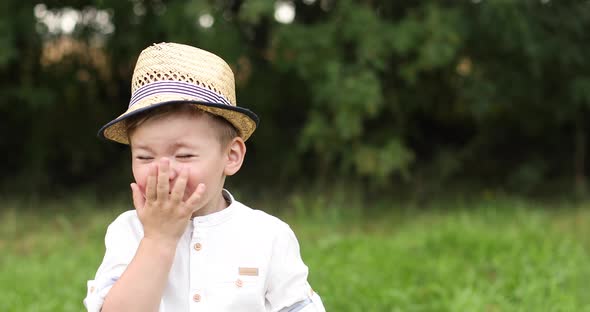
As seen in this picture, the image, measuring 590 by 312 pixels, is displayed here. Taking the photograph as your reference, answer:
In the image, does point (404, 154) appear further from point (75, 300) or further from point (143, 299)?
point (143, 299)

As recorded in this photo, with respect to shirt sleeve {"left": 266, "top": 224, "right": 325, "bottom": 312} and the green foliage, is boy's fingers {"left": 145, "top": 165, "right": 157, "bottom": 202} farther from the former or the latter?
the green foliage

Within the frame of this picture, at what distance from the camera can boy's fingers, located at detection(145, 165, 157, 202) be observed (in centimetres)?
170

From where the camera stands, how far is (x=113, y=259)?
1875mm

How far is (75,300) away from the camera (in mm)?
3869

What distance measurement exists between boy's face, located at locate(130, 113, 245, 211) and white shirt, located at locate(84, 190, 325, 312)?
0.44ft

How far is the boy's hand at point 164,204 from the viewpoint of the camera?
5.60 feet

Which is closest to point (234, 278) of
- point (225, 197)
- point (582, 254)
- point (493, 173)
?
point (225, 197)

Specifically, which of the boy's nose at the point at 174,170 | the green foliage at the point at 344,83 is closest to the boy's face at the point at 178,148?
Answer: the boy's nose at the point at 174,170

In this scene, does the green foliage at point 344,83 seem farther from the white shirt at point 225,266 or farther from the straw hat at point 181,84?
the white shirt at point 225,266

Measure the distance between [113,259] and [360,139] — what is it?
5067 mm

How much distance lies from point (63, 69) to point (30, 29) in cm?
121

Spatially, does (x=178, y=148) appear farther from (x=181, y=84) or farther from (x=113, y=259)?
(x=113, y=259)

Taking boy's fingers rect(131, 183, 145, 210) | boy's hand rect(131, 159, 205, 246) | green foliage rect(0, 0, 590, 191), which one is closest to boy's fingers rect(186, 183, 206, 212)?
boy's hand rect(131, 159, 205, 246)

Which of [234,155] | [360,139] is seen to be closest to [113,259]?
[234,155]
